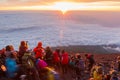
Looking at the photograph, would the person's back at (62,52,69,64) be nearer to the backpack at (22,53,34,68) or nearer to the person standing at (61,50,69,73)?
the person standing at (61,50,69,73)

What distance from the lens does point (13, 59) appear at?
16.1 m

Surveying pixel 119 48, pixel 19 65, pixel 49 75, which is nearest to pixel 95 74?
pixel 49 75

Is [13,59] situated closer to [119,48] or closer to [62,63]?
[62,63]

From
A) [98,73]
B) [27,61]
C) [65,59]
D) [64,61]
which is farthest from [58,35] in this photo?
[98,73]

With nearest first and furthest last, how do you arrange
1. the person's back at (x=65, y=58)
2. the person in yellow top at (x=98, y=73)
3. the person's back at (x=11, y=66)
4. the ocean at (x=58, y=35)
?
the person in yellow top at (x=98, y=73) < the person's back at (x=11, y=66) < the person's back at (x=65, y=58) < the ocean at (x=58, y=35)

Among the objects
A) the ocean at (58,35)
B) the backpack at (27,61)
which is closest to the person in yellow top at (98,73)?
the backpack at (27,61)

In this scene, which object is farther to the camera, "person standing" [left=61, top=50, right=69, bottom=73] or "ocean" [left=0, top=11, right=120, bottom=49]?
"ocean" [left=0, top=11, right=120, bottom=49]

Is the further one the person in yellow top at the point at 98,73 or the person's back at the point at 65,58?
the person's back at the point at 65,58

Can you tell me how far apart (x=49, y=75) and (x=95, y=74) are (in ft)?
7.89

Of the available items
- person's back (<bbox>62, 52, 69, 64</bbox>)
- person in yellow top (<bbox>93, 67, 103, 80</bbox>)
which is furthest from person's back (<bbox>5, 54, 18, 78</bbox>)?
person's back (<bbox>62, 52, 69, 64</bbox>)

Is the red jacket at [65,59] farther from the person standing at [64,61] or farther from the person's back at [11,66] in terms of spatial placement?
the person's back at [11,66]

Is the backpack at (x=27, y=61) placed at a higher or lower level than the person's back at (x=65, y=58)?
lower

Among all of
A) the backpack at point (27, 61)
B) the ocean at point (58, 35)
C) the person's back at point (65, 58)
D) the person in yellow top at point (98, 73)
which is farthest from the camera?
the ocean at point (58, 35)

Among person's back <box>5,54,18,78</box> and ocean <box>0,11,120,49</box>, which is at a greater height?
ocean <box>0,11,120,49</box>
